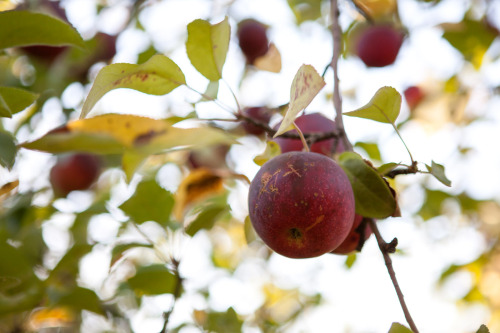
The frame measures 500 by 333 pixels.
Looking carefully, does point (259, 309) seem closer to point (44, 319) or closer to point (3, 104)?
point (44, 319)

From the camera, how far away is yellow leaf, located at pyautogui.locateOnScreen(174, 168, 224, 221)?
1.55 metres

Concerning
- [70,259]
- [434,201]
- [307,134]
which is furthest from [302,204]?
[434,201]

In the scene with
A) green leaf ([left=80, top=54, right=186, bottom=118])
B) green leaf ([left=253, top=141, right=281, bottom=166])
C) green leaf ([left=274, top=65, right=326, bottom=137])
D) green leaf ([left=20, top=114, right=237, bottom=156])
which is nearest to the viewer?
green leaf ([left=20, top=114, right=237, bottom=156])

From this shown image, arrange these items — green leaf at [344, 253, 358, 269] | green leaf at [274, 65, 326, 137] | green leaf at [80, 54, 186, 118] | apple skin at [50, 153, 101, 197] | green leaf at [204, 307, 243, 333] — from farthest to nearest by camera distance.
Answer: apple skin at [50, 153, 101, 197]
green leaf at [344, 253, 358, 269]
green leaf at [204, 307, 243, 333]
green leaf at [80, 54, 186, 118]
green leaf at [274, 65, 326, 137]

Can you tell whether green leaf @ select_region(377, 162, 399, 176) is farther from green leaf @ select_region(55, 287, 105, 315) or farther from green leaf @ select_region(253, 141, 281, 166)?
green leaf @ select_region(55, 287, 105, 315)

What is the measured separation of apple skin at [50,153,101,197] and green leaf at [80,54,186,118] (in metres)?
1.20

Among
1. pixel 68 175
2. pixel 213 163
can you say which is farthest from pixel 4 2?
pixel 213 163

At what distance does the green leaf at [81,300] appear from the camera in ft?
4.18

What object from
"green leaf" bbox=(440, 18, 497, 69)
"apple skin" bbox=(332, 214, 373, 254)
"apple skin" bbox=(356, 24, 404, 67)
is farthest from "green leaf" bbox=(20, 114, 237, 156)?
"green leaf" bbox=(440, 18, 497, 69)

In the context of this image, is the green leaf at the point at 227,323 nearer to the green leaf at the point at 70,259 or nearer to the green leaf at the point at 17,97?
the green leaf at the point at 70,259

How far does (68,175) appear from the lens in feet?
6.74

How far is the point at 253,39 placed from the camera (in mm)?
2439

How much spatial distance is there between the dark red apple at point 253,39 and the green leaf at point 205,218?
1189 millimetres

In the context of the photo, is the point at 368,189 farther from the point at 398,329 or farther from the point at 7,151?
the point at 7,151
